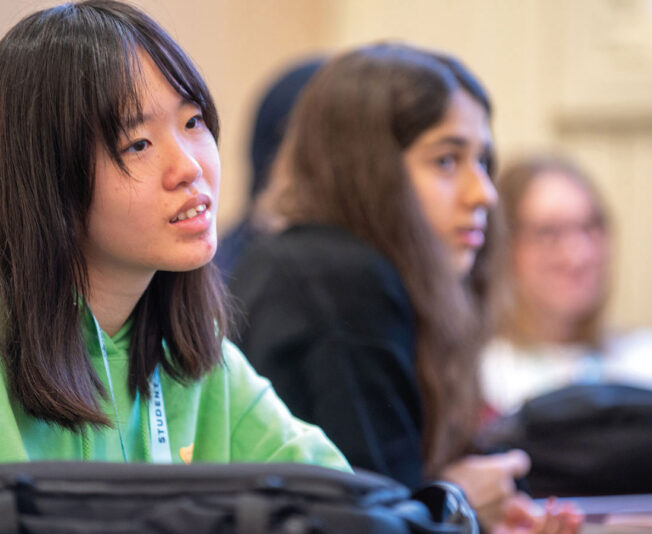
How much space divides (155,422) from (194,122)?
289mm

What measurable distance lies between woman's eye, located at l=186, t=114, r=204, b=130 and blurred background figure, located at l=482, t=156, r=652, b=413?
173 centimetres

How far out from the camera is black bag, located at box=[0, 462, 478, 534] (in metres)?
0.65

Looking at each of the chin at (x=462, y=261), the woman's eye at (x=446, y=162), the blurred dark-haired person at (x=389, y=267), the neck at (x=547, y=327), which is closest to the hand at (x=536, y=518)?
the blurred dark-haired person at (x=389, y=267)

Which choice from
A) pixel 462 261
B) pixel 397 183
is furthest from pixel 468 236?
pixel 397 183

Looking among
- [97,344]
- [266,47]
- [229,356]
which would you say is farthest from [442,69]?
[266,47]

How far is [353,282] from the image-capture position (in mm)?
1466

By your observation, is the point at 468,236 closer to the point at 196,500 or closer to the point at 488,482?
the point at 488,482

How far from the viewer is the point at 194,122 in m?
0.92

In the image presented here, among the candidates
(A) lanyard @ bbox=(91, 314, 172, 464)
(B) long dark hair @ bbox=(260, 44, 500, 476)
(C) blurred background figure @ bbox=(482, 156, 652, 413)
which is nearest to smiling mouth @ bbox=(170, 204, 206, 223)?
(A) lanyard @ bbox=(91, 314, 172, 464)

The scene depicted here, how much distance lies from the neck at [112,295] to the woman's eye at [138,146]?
0.12 meters

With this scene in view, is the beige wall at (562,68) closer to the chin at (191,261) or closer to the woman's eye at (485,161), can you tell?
the woman's eye at (485,161)

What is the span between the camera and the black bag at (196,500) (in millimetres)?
654

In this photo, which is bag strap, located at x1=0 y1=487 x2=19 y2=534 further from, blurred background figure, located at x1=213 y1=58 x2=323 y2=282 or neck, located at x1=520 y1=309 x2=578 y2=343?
neck, located at x1=520 y1=309 x2=578 y2=343

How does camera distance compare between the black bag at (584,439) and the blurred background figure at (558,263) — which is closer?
the black bag at (584,439)
